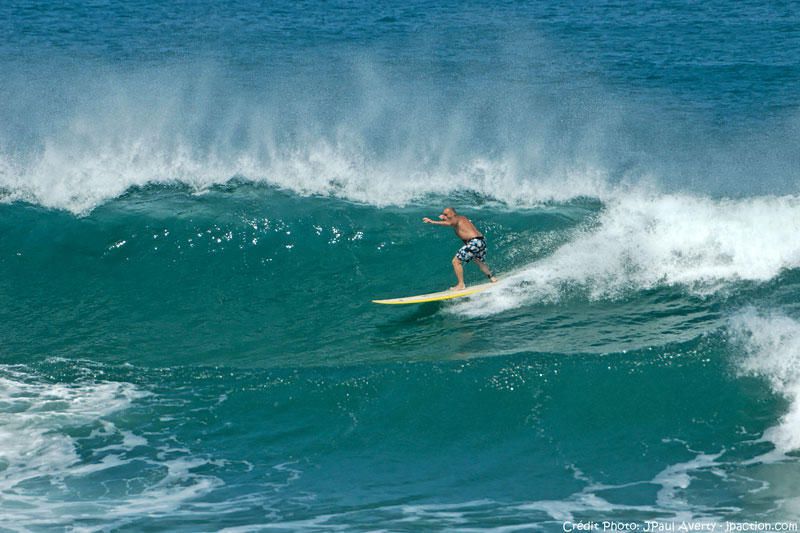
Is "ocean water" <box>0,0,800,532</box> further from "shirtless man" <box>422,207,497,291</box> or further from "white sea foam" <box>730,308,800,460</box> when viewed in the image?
"shirtless man" <box>422,207,497,291</box>

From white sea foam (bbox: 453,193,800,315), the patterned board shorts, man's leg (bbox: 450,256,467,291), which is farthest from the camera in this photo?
white sea foam (bbox: 453,193,800,315)

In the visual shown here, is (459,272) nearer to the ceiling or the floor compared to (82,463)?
nearer to the ceiling

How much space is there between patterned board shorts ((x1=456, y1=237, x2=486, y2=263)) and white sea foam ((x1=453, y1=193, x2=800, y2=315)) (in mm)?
672

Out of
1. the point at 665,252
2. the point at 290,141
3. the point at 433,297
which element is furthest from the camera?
the point at 290,141

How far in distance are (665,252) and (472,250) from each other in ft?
12.0

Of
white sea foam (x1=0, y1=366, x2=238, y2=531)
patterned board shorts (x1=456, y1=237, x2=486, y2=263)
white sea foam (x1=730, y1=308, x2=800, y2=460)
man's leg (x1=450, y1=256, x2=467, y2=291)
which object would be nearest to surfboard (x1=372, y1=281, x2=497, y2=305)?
man's leg (x1=450, y1=256, x2=467, y2=291)

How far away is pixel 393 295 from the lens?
56.0 feet

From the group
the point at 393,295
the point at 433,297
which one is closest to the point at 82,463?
the point at 433,297

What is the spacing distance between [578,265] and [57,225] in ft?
32.1

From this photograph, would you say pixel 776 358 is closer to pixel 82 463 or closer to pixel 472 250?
pixel 472 250

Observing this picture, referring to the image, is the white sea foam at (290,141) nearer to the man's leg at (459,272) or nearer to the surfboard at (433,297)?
the man's leg at (459,272)

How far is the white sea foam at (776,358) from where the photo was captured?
12500mm

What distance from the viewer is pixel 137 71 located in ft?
105

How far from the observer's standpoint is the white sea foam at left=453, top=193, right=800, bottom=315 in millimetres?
16484
